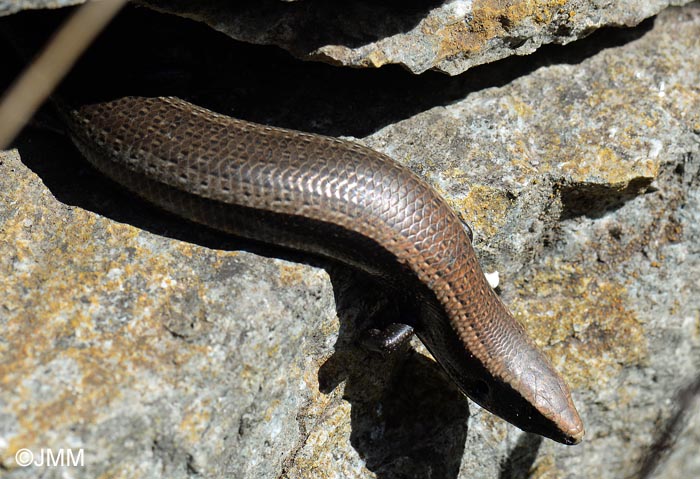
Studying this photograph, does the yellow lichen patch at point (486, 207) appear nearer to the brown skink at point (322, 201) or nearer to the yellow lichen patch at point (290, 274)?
the brown skink at point (322, 201)

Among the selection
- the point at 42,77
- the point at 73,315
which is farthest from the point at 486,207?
the point at 42,77

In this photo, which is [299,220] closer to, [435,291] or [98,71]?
[435,291]

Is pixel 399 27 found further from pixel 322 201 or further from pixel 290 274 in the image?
pixel 290 274

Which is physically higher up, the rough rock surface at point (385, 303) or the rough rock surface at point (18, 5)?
the rough rock surface at point (18, 5)

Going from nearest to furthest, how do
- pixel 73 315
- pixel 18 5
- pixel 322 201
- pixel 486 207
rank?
pixel 18 5 < pixel 73 315 < pixel 322 201 < pixel 486 207

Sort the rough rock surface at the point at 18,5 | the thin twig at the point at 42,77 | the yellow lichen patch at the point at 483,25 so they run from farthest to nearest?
the yellow lichen patch at the point at 483,25 < the thin twig at the point at 42,77 < the rough rock surface at the point at 18,5

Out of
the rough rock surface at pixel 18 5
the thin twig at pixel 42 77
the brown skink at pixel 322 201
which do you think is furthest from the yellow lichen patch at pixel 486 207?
the rough rock surface at pixel 18 5

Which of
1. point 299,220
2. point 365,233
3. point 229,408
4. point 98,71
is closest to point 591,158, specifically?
point 365,233
